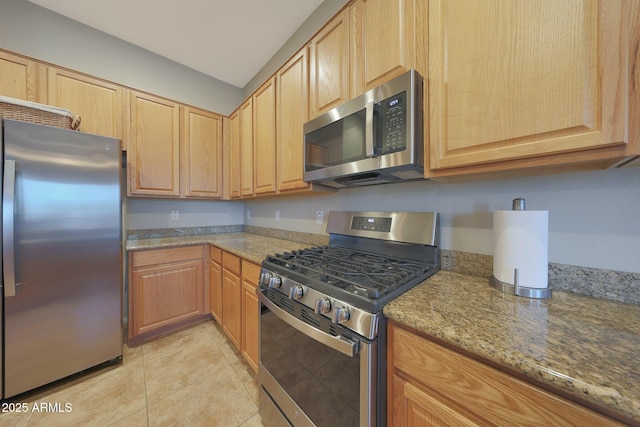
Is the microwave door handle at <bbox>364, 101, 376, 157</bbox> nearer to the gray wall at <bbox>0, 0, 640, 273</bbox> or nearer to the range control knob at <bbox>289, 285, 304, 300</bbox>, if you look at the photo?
the gray wall at <bbox>0, 0, 640, 273</bbox>

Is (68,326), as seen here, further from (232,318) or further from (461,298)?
(461,298)

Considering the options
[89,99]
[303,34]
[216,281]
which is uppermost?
[303,34]

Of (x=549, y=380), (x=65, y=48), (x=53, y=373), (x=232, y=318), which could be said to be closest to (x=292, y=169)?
(x=232, y=318)

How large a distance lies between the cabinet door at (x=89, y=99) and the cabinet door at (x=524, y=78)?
2.61 meters

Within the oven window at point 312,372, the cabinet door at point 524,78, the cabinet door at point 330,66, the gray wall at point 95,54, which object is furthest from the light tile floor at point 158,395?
the gray wall at point 95,54

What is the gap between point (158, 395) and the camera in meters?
1.45

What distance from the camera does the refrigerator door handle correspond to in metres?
1.30

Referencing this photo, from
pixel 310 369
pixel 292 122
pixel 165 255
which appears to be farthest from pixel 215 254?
pixel 310 369

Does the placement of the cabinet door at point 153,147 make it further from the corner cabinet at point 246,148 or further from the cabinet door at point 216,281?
the cabinet door at point 216,281

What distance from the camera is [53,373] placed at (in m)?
1.49

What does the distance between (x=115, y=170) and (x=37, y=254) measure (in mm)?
699

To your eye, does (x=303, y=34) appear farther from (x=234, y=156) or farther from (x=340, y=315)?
(x=340, y=315)

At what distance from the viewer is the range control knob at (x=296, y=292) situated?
97cm

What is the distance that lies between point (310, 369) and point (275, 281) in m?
0.41
